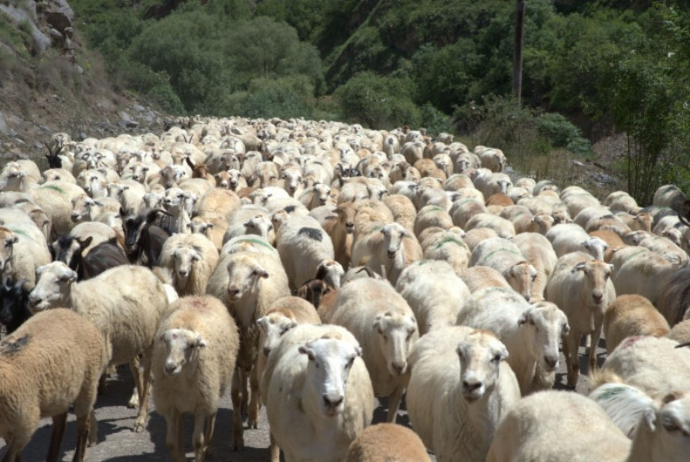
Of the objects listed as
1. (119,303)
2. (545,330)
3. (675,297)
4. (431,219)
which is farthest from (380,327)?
(431,219)

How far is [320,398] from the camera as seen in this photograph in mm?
Result: 5551

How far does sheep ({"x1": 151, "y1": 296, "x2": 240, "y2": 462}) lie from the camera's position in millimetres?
6836

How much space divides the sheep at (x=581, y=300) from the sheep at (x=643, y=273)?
2.65 feet

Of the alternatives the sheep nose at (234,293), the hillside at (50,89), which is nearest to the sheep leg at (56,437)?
the sheep nose at (234,293)

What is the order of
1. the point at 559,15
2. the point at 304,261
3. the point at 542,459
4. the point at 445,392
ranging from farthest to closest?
the point at 559,15, the point at 304,261, the point at 445,392, the point at 542,459

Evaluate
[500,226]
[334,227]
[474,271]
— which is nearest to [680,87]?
[500,226]

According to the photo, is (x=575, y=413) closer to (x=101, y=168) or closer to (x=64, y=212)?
(x=64, y=212)

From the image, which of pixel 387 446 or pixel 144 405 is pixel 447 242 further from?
pixel 387 446

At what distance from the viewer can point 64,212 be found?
46.1ft

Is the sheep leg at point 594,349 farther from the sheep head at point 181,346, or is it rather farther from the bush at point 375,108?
the bush at point 375,108

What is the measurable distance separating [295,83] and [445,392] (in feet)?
175

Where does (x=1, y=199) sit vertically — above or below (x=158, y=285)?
below

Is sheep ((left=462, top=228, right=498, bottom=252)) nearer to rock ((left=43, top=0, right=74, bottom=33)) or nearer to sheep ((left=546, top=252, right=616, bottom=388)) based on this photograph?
sheep ((left=546, top=252, right=616, bottom=388))

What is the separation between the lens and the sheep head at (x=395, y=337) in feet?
23.0
